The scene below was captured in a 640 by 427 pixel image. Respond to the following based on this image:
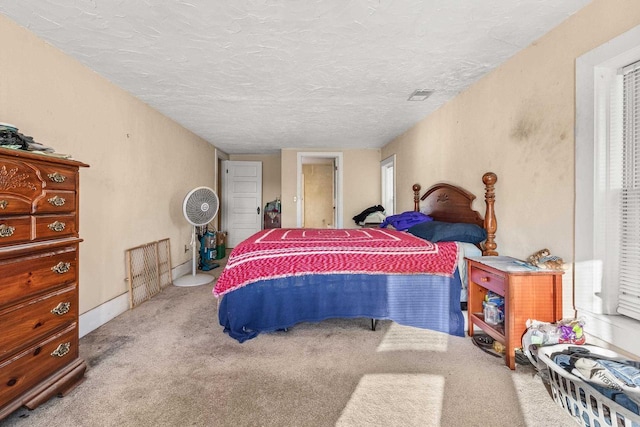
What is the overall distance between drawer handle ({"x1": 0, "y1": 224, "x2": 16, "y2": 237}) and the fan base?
2566 mm

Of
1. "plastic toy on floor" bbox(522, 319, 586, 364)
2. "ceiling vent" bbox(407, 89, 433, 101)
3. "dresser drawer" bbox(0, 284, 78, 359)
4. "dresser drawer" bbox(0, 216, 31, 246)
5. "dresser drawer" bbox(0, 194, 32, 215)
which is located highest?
"ceiling vent" bbox(407, 89, 433, 101)

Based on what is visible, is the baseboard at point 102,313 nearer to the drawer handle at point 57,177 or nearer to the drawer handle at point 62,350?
the drawer handle at point 62,350

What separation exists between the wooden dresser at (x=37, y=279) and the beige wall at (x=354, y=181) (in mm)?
4316

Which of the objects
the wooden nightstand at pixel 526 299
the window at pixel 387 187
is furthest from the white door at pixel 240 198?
the wooden nightstand at pixel 526 299

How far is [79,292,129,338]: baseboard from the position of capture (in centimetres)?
234

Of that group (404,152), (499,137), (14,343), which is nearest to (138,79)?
(14,343)

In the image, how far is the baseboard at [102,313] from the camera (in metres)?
2.34

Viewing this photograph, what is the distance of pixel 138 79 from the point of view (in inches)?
103

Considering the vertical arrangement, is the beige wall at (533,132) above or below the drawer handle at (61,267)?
above

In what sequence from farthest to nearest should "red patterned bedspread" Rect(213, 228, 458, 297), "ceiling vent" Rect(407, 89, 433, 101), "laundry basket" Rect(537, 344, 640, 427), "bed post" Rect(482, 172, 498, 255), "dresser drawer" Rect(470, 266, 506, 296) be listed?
"ceiling vent" Rect(407, 89, 433, 101) → "bed post" Rect(482, 172, 498, 255) → "red patterned bedspread" Rect(213, 228, 458, 297) → "dresser drawer" Rect(470, 266, 506, 296) → "laundry basket" Rect(537, 344, 640, 427)

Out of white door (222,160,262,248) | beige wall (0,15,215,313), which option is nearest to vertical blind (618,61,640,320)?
beige wall (0,15,215,313)

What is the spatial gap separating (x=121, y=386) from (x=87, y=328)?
1056 mm

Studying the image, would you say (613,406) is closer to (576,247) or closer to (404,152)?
(576,247)

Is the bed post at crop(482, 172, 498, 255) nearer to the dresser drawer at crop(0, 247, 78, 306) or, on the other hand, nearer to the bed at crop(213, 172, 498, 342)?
the bed at crop(213, 172, 498, 342)
